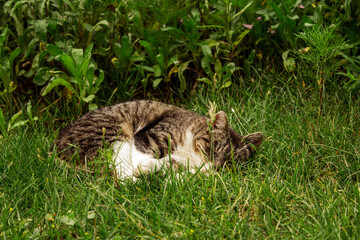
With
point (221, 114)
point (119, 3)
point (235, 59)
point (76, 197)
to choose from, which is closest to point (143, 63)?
point (119, 3)

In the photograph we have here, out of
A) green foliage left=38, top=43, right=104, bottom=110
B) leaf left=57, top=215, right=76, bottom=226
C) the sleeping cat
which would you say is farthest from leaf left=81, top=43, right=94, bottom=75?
leaf left=57, top=215, right=76, bottom=226

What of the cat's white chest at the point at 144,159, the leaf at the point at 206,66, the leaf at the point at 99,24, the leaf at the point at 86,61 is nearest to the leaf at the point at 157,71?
the leaf at the point at 206,66

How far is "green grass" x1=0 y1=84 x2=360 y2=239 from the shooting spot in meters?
2.43

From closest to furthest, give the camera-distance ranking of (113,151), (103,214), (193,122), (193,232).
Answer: (193,232) → (103,214) → (113,151) → (193,122)

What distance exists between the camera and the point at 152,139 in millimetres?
3645

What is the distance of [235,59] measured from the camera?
485cm

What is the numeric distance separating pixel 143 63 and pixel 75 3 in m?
0.99

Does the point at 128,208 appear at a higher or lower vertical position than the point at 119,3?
lower

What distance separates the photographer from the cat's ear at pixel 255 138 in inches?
135

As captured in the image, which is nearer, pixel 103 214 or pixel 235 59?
pixel 103 214

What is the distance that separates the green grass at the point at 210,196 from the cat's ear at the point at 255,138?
0.24 feet

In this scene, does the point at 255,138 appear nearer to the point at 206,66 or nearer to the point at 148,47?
the point at 206,66

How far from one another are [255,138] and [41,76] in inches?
95.0

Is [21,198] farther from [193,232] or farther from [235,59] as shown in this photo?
[235,59]
